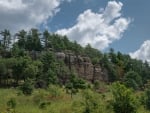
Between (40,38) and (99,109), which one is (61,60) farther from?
(99,109)

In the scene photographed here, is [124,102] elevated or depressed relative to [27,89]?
depressed

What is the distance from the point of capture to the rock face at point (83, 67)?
354 feet

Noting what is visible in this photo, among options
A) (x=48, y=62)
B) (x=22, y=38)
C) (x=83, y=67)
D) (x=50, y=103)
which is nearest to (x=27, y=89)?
(x=50, y=103)

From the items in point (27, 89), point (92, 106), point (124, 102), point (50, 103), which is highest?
point (27, 89)

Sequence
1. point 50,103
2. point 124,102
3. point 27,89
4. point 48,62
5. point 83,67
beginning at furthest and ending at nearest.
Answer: point 83,67 < point 48,62 < point 27,89 < point 50,103 < point 124,102

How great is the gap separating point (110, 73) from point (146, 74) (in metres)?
12.5

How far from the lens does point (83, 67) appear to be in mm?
109125

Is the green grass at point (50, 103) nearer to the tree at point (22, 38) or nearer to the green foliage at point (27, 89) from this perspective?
the green foliage at point (27, 89)

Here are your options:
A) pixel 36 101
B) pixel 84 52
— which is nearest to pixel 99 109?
pixel 36 101

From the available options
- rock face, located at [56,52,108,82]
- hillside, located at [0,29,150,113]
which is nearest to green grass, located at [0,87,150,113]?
hillside, located at [0,29,150,113]

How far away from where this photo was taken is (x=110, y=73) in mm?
109312

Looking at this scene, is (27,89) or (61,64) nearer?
(27,89)

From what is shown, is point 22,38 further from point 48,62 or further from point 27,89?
point 27,89

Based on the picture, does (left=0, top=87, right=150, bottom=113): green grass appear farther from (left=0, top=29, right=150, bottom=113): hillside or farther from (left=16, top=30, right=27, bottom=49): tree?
(left=16, top=30, right=27, bottom=49): tree
